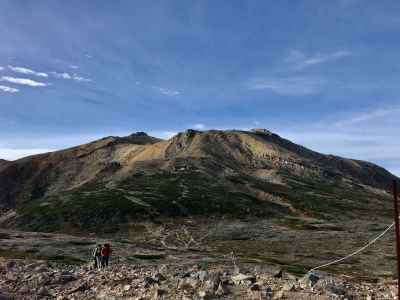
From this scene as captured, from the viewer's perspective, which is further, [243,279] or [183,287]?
[243,279]

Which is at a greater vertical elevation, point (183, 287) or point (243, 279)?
point (243, 279)

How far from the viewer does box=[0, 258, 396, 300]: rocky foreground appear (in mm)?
24672

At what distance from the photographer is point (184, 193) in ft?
595

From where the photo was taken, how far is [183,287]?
26875 mm

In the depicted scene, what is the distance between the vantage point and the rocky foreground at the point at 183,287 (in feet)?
80.9

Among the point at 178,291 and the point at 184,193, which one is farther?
the point at 184,193

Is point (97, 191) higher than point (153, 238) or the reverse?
higher

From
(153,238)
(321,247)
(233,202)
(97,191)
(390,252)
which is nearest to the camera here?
(390,252)

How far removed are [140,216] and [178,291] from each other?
397 ft

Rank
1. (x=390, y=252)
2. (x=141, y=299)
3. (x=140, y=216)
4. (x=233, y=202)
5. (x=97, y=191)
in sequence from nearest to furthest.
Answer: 1. (x=141, y=299)
2. (x=390, y=252)
3. (x=140, y=216)
4. (x=233, y=202)
5. (x=97, y=191)

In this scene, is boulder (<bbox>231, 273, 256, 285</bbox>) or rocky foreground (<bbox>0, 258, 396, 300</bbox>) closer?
rocky foreground (<bbox>0, 258, 396, 300</bbox>)

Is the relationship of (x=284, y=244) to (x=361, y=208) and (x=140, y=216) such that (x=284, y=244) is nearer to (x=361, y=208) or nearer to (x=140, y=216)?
(x=140, y=216)

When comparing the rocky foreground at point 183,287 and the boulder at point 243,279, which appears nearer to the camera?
the rocky foreground at point 183,287

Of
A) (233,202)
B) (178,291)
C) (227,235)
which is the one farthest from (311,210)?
(178,291)
